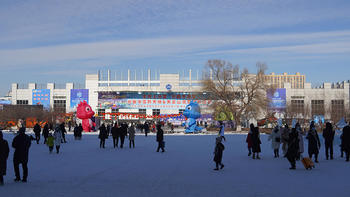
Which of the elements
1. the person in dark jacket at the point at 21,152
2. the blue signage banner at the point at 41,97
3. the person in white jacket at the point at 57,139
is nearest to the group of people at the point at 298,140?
the person in dark jacket at the point at 21,152

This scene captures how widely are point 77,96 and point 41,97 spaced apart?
374 inches

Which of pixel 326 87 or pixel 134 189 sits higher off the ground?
pixel 326 87

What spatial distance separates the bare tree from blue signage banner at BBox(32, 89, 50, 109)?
51.8 meters

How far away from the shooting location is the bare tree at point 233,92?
171ft

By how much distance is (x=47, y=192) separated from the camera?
8227 millimetres

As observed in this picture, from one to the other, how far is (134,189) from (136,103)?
79750 mm

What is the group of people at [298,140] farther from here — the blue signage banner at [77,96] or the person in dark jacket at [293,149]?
the blue signage banner at [77,96]

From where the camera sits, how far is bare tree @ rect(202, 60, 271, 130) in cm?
5216

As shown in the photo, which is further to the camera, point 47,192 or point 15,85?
point 15,85

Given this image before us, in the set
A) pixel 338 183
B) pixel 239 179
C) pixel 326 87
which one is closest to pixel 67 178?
pixel 239 179

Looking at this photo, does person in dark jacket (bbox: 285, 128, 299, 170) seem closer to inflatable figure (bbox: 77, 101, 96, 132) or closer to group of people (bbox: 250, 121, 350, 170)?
group of people (bbox: 250, 121, 350, 170)

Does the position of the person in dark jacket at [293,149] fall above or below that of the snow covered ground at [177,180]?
above

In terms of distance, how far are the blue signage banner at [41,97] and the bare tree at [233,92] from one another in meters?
51.8

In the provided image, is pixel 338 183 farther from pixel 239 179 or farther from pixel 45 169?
pixel 45 169
